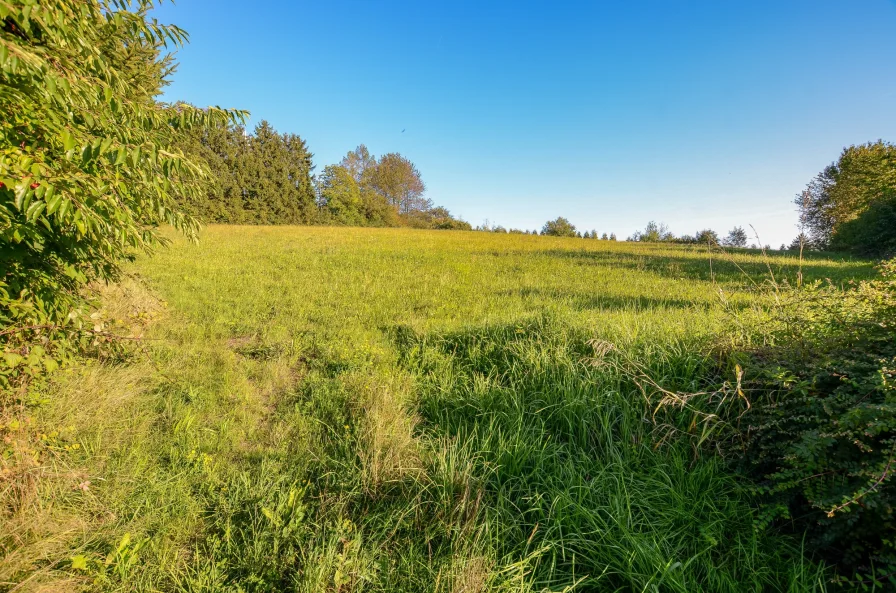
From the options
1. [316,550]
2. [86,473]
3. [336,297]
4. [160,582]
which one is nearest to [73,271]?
[86,473]

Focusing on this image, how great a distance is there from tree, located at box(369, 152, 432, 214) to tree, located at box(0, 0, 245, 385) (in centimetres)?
5548

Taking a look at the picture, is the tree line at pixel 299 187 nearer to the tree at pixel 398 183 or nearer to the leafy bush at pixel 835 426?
the tree at pixel 398 183

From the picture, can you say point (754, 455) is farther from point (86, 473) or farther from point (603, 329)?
point (86, 473)

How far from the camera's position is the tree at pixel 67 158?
70.0 inches

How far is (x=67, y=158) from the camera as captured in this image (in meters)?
1.78

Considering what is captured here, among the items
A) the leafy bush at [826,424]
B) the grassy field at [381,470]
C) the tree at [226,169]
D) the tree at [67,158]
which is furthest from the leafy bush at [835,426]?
the tree at [226,169]

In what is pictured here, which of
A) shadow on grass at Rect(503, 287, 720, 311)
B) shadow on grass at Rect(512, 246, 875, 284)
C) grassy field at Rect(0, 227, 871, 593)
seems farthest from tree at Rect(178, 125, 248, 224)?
shadow on grass at Rect(503, 287, 720, 311)

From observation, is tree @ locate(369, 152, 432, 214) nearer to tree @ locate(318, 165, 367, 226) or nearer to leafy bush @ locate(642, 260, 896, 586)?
tree @ locate(318, 165, 367, 226)

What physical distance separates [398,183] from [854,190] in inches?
1998

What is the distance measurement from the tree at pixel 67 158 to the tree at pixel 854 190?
24986 mm

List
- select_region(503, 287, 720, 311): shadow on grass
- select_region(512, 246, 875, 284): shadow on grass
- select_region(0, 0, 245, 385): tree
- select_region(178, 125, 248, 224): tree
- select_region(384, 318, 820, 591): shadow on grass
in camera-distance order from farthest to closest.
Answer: select_region(178, 125, 248, 224): tree < select_region(512, 246, 875, 284): shadow on grass < select_region(503, 287, 720, 311): shadow on grass < select_region(384, 318, 820, 591): shadow on grass < select_region(0, 0, 245, 385): tree

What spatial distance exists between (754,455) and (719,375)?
845 millimetres

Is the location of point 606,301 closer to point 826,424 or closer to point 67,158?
point 826,424

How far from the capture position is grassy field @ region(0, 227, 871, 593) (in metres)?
2.04
